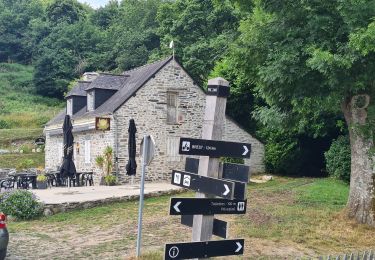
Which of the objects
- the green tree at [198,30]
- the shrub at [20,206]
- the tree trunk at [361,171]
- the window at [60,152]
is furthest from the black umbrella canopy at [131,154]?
the green tree at [198,30]

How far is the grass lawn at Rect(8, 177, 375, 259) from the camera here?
30.2ft

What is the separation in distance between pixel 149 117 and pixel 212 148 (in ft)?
56.0

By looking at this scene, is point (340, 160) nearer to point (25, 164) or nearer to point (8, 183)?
point (8, 183)

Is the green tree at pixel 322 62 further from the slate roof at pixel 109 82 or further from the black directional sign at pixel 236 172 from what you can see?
the slate roof at pixel 109 82

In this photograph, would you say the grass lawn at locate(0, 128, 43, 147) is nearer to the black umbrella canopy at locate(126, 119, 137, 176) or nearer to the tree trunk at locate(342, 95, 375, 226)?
the black umbrella canopy at locate(126, 119, 137, 176)

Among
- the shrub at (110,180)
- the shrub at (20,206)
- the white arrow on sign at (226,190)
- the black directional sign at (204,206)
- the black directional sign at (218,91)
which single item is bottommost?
the shrub at (110,180)

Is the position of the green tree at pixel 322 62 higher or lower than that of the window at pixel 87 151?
higher

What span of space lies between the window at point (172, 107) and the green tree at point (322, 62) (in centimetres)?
1044

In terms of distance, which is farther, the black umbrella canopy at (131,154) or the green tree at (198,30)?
the green tree at (198,30)

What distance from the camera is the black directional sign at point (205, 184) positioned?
512cm

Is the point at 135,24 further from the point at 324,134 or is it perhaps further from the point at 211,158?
the point at 211,158

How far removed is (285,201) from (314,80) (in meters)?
5.11

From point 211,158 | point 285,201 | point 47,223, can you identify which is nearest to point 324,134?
point 285,201

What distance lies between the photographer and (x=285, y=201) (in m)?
14.9
